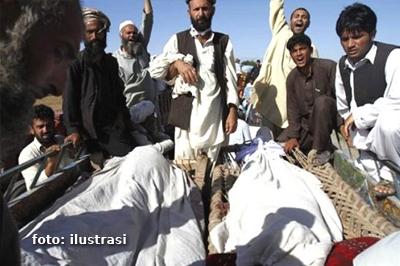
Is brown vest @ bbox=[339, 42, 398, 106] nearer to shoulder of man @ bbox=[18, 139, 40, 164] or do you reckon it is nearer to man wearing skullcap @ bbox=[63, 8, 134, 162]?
man wearing skullcap @ bbox=[63, 8, 134, 162]

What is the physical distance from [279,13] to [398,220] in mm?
2922

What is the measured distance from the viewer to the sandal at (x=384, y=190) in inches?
90.9

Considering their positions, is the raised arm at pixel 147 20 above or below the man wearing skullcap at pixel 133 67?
above

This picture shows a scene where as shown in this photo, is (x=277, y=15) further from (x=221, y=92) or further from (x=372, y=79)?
(x=372, y=79)

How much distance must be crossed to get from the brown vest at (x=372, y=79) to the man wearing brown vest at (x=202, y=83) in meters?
0.98

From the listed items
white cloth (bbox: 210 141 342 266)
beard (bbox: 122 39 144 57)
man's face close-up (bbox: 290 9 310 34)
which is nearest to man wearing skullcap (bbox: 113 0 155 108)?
beard (bbox: 122 39 144 57)

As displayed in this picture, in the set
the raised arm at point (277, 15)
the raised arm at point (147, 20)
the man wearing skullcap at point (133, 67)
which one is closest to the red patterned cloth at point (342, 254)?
the man wearing skullcap at point (133, 67)

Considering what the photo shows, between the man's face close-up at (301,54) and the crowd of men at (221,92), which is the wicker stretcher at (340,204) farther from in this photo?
the man's face close-up at (301,54)

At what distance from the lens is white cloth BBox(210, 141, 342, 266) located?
1.72m

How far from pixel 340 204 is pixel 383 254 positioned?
48.6 inches

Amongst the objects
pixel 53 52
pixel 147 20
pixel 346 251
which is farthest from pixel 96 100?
pixel 53 52

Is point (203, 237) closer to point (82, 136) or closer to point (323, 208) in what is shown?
point (323, 208)

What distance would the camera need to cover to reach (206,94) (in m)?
3.54

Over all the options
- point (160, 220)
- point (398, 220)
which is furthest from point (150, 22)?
point (398, 220)
